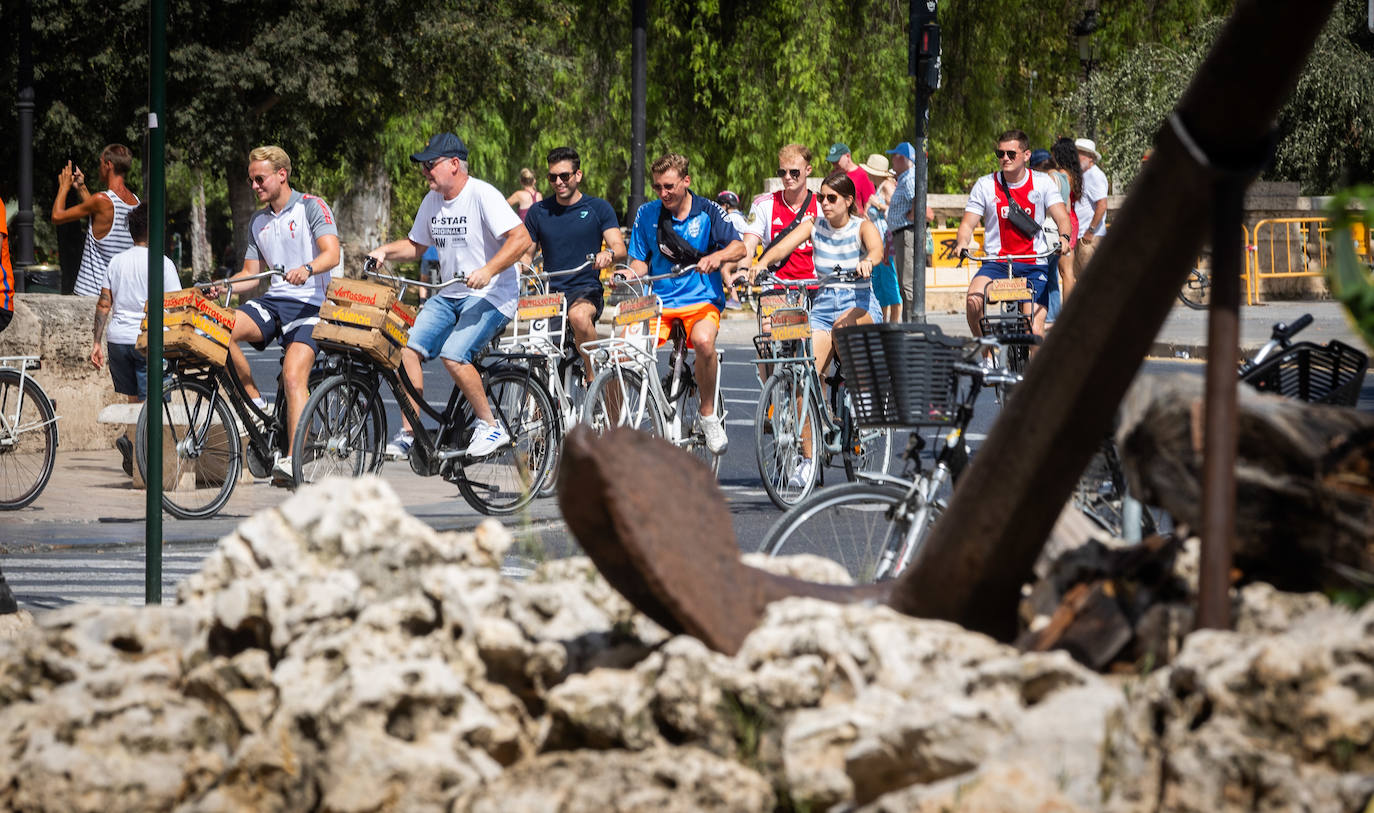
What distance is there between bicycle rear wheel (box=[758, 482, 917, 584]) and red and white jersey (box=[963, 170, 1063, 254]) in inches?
239

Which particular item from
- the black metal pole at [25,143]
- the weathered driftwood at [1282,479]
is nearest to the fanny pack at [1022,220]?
the weathered driftwood at [1282,479]

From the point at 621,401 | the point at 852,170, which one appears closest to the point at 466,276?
the point at 621,401

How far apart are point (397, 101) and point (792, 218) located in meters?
22.6

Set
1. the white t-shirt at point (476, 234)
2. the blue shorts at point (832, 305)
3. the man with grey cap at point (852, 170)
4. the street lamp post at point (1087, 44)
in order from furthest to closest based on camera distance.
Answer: the street lamp post at point (1087, 44) → the man with grey cap at point (852, 170) → the blue shorts at point (832, 305) → the white t-shirt at point (476, 234)

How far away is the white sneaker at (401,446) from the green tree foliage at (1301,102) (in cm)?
2537

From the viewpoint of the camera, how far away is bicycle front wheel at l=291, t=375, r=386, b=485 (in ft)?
28.5

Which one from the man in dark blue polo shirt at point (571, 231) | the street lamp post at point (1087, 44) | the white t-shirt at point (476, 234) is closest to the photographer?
the white t-shirt at point (476, 234)

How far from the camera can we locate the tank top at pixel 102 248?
10.9 m

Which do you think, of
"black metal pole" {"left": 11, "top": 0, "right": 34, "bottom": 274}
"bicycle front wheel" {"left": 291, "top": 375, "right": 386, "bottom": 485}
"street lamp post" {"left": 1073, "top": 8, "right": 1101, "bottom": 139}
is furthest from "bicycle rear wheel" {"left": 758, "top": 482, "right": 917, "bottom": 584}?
"street lamp post" {"left": 1073, "top": 8, "right": 1101, "bottom": 139}

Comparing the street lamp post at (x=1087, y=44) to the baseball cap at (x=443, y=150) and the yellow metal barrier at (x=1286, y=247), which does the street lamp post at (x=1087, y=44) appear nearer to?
the yellow metal barrier at (x=1286, y=247)

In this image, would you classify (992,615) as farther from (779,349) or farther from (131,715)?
(779,349)

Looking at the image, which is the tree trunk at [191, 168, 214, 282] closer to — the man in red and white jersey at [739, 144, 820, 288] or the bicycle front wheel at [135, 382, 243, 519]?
the man in red and white jersey at [739, 144, 820, 288]

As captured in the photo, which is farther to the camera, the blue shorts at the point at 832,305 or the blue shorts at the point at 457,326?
the blue shorts at the point at 832,305

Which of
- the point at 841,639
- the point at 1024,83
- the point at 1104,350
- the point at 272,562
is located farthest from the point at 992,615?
the point at 1024,83
